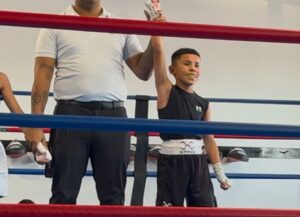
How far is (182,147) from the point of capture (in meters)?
2.60

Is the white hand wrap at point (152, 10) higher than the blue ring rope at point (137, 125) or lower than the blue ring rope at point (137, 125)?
higher

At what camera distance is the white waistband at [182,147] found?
2592mm

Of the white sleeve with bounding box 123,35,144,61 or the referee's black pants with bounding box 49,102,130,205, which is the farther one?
the white sleeve with bounding box 123,35,144,61

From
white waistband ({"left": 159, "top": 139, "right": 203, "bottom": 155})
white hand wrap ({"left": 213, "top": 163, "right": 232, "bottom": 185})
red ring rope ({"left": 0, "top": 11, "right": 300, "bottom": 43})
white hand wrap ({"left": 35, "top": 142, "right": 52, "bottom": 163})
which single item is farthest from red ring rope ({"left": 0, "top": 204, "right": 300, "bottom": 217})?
white hand wrap ({"left": 213, "top": 163, "right": 232, "bottom": 185})

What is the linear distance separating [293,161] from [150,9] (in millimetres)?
2929

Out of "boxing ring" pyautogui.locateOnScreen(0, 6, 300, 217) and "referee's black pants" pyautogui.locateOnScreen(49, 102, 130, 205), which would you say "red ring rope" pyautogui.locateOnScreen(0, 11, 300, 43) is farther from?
"referee's black pants" pyautogui.locateOnScreen(49, 102, 130, 205)

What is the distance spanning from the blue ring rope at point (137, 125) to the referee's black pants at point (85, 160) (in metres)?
0.63

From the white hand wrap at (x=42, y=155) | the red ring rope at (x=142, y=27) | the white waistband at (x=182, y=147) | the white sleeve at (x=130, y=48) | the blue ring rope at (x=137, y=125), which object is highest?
the red ring rope at (x=142, y=27)

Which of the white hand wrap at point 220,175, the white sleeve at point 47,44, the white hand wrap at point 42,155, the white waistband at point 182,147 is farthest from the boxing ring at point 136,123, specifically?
the white hand wrap at point 220,175

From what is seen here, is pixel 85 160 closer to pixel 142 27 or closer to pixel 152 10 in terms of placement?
pixel 152 10

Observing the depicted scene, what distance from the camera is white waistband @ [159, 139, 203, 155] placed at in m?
2.59

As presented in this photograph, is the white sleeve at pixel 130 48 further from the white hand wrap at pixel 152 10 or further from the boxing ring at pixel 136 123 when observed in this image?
the boxing ring at pixel 136 123

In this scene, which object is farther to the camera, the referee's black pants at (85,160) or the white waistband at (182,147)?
the white waistband at (182,147)

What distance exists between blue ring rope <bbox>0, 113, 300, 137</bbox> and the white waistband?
1073 millimetres
